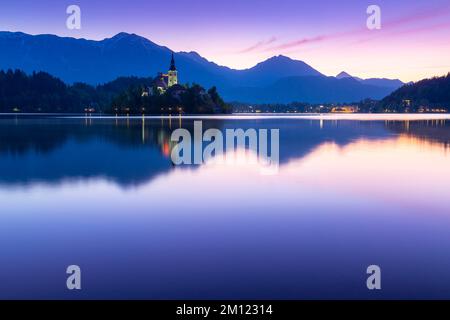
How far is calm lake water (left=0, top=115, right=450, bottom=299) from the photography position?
319 inches

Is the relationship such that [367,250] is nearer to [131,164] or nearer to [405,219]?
[405,219]

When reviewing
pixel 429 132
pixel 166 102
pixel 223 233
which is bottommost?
pixel 223 233

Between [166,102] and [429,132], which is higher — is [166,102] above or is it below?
above

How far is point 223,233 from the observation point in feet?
37.9

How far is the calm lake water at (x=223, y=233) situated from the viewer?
810 cm

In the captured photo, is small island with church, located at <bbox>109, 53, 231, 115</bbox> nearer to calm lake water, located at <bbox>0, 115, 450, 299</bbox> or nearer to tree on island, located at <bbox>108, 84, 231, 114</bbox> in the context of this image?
tree on island, located at <bbox>108, 84, 231, 114</bbox>

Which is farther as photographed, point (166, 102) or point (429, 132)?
point (166, 102)

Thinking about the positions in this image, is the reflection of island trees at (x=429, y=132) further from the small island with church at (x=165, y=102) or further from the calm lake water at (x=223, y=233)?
the small island with church at (x=165, y=102)

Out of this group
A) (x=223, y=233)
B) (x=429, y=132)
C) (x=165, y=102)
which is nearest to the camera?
(x=223, y=233)

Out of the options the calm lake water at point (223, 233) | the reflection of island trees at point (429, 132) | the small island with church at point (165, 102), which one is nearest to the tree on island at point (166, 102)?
the small island with church at point (165, 102)

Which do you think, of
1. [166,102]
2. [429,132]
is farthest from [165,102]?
[429,132]

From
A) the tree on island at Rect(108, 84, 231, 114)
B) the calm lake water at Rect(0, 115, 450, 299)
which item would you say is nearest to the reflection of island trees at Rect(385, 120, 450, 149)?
the calm lake water at Rect(0, 115, 450, 299)

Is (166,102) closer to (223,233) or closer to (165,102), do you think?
(165,102)
